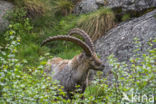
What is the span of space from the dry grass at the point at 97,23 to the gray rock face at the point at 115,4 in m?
0.50


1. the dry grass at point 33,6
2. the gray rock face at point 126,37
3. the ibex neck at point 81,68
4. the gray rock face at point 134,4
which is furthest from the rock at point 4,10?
the ibex neck at point 81,68

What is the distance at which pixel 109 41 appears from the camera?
8492 millimetres

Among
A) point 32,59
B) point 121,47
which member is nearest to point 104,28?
point 121,47

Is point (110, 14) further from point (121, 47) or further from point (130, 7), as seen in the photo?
point (121, 47)

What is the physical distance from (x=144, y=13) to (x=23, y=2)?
16.9 feet

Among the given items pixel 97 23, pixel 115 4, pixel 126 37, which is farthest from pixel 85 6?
pixel 126 37

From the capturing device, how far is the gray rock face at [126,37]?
731cm

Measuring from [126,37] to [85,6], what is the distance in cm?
392

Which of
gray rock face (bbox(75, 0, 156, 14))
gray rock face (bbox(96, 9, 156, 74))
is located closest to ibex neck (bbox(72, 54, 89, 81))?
gray rock face (bbox(96, 9, 156, 74))

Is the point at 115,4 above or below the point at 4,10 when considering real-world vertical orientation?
above

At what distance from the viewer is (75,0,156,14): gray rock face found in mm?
9201

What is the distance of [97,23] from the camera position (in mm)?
9758

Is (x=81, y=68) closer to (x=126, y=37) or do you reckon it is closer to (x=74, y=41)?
(x=74, y=41)

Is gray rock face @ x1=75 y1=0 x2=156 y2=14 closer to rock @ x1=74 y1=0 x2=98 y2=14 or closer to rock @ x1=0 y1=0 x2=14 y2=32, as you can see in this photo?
rock @ x1=74 y1=0 x2=98 y2=14
